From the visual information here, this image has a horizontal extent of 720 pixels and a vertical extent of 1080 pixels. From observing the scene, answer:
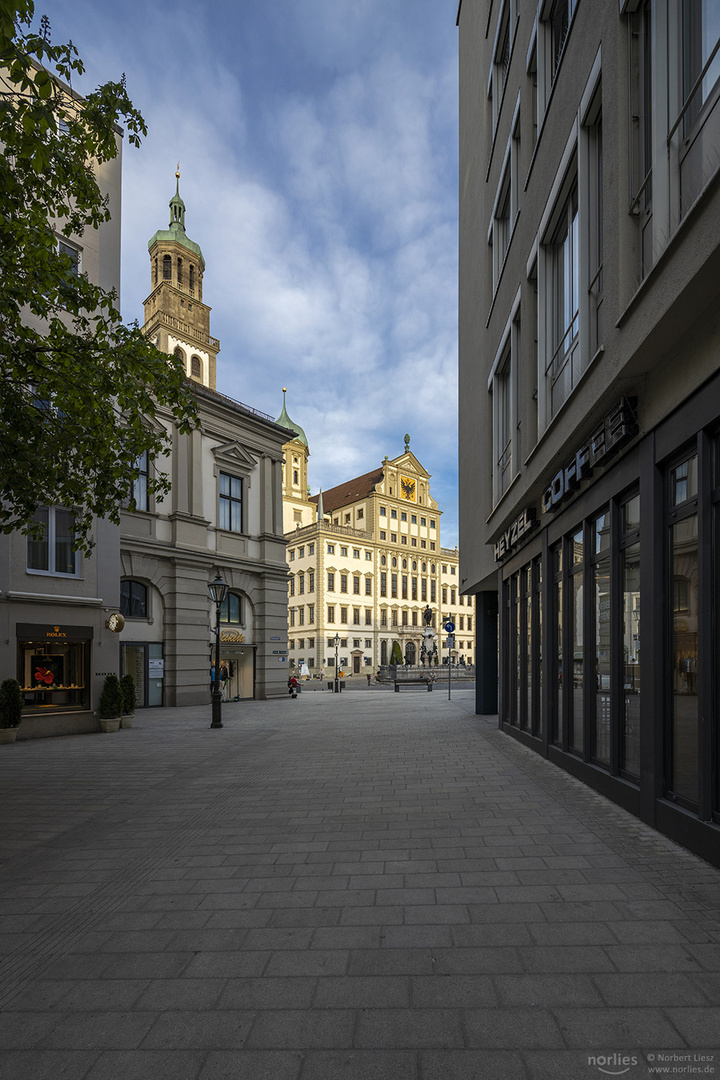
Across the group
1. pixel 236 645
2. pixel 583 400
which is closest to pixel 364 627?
pixel 236 645

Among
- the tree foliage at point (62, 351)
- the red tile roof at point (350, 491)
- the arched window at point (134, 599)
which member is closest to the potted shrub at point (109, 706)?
the arched window at point (134, 599)

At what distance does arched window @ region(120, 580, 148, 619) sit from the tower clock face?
67357mm

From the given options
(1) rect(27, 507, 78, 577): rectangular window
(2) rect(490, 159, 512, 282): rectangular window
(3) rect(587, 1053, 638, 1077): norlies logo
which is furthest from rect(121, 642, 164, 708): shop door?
(3) rect(587, 1053, 638, 1077): norlies logo

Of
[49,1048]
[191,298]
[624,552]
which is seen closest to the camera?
[49,1048]

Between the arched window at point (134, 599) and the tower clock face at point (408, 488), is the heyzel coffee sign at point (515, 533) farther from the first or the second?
the tower clock face at point (408, 488)

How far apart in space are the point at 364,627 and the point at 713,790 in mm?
79342

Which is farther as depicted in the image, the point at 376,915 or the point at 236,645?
the point at 236,645

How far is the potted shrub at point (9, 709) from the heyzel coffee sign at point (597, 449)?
12.2 m

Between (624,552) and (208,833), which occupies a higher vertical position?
(624,552)

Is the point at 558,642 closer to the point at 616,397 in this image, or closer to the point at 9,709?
the point at 616,397

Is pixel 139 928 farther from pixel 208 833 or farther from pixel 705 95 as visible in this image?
pixel 705 95

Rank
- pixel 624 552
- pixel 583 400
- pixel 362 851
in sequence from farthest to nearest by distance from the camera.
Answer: pixel 583 400 < pixel 624 552 < pixel 362 851

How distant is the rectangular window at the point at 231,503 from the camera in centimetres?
2971

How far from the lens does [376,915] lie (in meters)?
4.87
